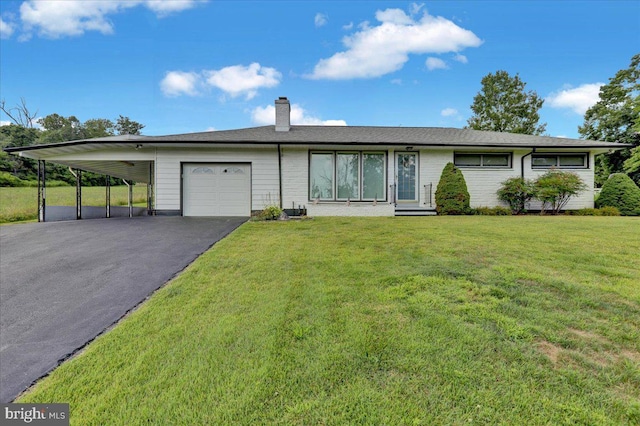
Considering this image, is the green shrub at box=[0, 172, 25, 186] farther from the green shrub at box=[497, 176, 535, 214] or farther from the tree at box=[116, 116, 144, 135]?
the green shrub at box=[497, 176, 535, 214]

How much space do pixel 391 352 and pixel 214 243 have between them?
A: 473 centimetres

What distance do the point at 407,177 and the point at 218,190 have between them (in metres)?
7.61

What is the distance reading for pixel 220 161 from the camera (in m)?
11.0

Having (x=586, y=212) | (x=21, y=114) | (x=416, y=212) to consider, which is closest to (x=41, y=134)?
(x=21, y=114)

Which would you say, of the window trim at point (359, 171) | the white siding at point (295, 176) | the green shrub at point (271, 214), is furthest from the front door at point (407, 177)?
the green shrub at point (271, 214)

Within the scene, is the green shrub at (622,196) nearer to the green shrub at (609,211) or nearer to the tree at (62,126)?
the green shrub at (609,211)

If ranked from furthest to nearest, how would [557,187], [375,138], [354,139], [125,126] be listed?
[125,126] < [375,138] < [354,139] < [557,187]

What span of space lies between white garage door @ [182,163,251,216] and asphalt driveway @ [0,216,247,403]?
3686 millimetres

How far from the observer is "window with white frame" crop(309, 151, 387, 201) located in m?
11.3

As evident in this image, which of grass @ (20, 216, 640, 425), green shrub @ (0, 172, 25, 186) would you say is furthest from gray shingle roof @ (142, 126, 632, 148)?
green shrub @ (0, 172, 25, 186)

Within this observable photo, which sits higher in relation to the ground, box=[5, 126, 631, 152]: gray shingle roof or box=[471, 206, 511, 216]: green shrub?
box=[5, 126, 631, 152]: gray shingle roof

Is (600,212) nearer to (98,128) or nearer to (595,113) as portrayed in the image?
(595,113)

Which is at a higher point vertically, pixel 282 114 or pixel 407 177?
pixel 282 114

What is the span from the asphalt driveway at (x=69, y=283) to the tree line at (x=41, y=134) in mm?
19888
